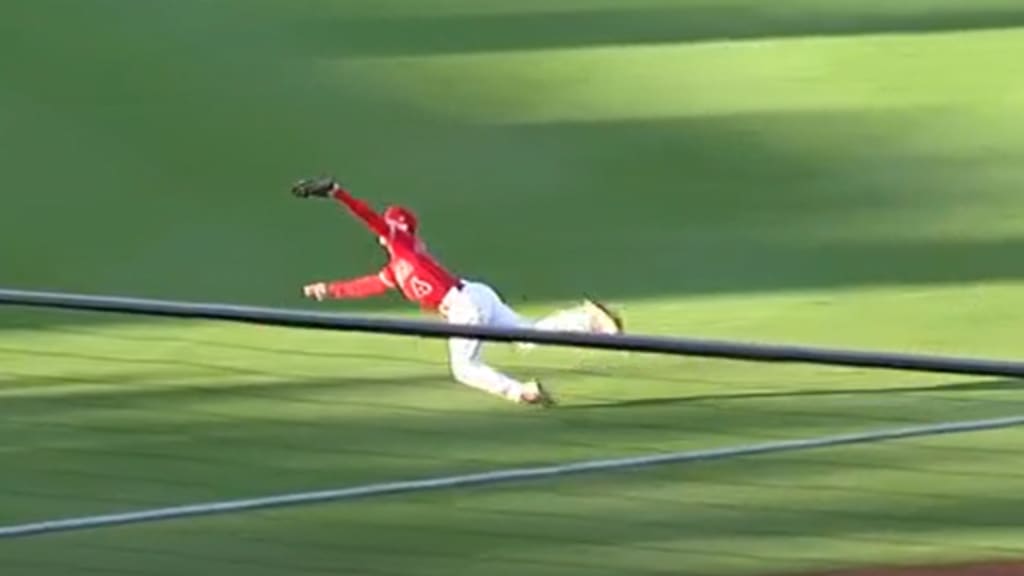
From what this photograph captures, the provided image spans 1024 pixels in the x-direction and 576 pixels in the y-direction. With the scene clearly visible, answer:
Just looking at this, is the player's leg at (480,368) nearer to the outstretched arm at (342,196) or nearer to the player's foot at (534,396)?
the player's foot at (534,396)

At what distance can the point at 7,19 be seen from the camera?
2.34 metres

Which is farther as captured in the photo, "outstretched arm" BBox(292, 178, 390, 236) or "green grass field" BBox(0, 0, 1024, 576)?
"outstretched arm" BBox(292, 178, 390, 236)

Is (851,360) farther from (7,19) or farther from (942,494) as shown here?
(7,19)

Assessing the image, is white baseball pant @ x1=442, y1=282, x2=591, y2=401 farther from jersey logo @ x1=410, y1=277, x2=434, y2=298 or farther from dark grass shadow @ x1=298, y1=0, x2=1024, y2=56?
dark grass shadow @ x1=298, y1=0, x2=1024, y2=56

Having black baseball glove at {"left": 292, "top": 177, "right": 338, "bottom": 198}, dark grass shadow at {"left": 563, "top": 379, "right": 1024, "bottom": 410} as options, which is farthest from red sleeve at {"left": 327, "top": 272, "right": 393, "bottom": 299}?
dark grass shadow at {"left": 563, "top": 379, "right": 1024, "bottom": 410}

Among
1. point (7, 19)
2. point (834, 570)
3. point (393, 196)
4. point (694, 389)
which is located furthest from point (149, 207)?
point (834, 570)

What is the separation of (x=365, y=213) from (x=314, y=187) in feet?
0.45

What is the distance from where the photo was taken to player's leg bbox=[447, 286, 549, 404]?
5.63 ft

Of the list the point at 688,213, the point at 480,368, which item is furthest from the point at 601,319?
the point at 688,213

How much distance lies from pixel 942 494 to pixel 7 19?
130cm

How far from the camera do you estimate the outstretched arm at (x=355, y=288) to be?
1.79m

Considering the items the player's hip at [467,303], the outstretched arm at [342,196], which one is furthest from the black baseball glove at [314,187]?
the player's hip at [467,303]

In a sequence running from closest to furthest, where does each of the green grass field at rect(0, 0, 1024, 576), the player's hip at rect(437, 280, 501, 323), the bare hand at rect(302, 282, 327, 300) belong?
the green grass field at rect(0, 0, 1024, 576), the player's hip at rect(437, 280, 501, 323), the bare hand at rect(302, 282, 327, 300)

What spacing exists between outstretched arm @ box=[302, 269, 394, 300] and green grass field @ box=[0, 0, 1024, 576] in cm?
2
